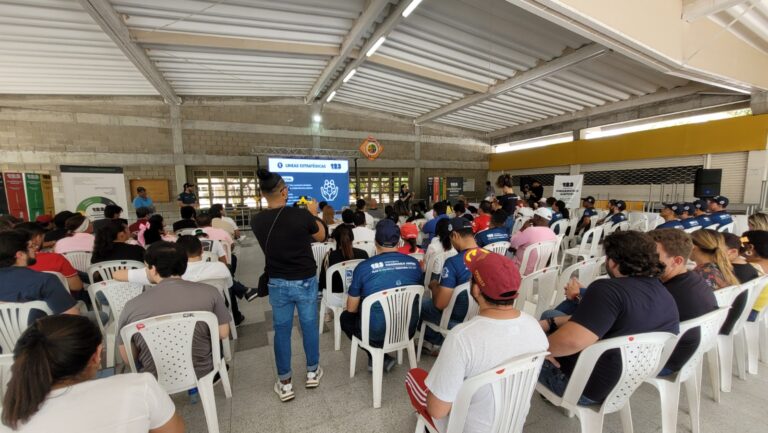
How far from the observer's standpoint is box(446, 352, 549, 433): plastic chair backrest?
41.8 inches

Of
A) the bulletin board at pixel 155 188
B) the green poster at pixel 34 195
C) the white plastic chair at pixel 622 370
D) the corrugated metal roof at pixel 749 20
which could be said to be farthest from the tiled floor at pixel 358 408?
the bulletin board at pixel 155 188

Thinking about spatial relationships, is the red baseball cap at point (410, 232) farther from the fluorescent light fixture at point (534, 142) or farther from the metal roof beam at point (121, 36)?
the fluorescent light fixture at point (534, 142)

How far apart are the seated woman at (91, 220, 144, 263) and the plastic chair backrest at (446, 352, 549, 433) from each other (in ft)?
9.67

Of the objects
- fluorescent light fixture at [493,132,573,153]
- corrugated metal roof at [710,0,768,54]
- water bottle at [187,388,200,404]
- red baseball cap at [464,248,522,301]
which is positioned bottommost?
water bottle at [187,388,200,404]

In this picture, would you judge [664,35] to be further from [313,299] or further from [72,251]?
[72,251]

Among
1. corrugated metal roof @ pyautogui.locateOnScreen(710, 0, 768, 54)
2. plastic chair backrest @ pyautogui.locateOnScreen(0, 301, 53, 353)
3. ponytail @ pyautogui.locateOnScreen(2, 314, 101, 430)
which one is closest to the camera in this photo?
ponytail @ pyautogui.locateOnScreen(2, 314, 101, 430)

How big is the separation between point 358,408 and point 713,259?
2.57 metres

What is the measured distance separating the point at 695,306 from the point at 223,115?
1023cm

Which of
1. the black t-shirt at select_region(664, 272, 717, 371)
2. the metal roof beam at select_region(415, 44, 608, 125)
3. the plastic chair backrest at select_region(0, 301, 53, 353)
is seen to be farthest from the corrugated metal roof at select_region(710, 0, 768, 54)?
the plastic chair backrest at select_region(0, 301, 53, 353)

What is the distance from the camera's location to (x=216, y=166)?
9016mm

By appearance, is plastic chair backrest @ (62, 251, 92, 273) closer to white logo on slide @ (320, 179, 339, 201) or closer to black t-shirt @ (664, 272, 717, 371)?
black t-shirt @ (664, 272, 717, 371)

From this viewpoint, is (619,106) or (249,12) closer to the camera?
(249,12)

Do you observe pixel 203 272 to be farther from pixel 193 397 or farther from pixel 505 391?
pixel 505 391

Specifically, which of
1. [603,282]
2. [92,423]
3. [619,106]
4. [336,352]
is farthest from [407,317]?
[619,106]
